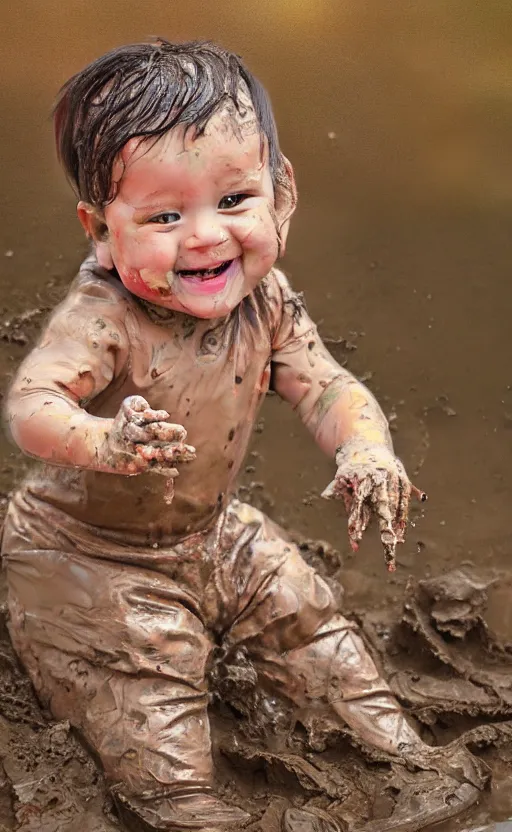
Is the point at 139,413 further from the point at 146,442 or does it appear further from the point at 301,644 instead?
the point at 301,644

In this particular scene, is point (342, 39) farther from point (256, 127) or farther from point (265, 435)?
point (256, 127)

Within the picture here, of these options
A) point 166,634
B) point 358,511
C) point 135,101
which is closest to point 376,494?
point 358,511

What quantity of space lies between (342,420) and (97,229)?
28 centimetres

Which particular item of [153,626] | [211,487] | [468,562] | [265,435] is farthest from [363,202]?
[153,626]

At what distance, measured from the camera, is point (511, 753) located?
1.30 metres

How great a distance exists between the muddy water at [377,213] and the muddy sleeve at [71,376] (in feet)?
1.77

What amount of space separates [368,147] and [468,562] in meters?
0.55

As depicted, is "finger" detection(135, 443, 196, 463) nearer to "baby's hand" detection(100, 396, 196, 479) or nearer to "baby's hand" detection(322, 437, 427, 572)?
"baby's hand" detection(100, 396, 196, 479)

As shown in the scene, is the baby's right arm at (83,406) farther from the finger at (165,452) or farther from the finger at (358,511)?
the finger at (358,511)

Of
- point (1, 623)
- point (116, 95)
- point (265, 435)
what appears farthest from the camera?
point (265, 435)

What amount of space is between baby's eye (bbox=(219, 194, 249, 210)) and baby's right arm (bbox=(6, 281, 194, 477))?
13cm

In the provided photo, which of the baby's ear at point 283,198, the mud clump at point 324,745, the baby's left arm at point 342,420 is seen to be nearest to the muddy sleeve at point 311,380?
the baby's left arm at point 342,420

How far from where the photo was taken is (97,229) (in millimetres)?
1146

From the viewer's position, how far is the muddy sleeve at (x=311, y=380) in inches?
49.2
